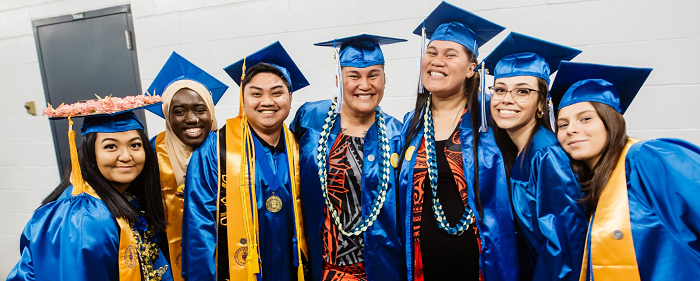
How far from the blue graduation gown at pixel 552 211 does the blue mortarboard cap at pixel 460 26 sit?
1.70 ft

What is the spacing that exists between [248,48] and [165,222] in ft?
5.17

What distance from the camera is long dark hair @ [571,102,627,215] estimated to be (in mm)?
1301

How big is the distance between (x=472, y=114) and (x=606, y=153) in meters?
0.51

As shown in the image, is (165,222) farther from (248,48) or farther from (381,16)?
(381,16)

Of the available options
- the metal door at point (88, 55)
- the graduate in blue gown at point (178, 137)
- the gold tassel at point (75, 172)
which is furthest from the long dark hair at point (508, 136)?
the metal door at point (88, 55)

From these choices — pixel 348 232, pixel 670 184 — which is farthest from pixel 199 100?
pixel 670 184

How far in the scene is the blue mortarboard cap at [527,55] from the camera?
1443 millimetres

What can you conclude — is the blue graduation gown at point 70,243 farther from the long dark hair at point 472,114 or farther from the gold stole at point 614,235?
the gold stole at point 614,235

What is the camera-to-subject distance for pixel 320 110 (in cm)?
187

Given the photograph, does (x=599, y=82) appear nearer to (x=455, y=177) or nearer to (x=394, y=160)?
(x=455, y=177)

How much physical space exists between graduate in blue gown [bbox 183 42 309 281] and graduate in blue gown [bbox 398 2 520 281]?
22.6 inches

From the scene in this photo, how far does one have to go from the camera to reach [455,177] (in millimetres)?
1580

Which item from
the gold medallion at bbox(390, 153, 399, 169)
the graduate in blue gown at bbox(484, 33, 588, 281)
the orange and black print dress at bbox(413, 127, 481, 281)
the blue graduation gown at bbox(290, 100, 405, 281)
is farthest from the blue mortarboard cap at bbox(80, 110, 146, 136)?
the graduate in blue gown at bbox(484, 33, 588, 281)

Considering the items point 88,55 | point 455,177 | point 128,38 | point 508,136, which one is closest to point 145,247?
point 455,177
